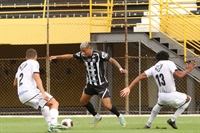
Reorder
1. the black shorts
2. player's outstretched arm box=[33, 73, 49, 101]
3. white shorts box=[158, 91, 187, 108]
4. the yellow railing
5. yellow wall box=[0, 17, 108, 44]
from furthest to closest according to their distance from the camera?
the yellow railing → yellow wall box=[0, 17, 108, 44] → the black shorts → white shorts box=[158, 91, 187, 108] → player's outstretched arm box=[33, 73, 49, 101]

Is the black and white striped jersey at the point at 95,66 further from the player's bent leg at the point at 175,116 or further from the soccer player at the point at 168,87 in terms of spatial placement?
the player's bent leg at the point at 175,116

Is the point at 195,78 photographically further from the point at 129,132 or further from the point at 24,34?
the point at 129,132

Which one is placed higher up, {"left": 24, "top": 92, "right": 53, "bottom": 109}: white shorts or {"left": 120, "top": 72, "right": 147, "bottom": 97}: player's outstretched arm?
{"left": 120, "top": 72, "right": 147, "bottom": 97}: player's outstretched arm

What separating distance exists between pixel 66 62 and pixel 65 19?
11.0 feet

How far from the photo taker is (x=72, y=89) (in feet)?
86.0

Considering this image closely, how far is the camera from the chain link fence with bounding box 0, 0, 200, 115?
2288cm

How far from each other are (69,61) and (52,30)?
3323mm

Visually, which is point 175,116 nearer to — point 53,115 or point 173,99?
point 173,99

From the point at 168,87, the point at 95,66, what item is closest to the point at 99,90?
the point at 95,66

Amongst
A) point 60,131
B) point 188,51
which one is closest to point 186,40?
point 188,51

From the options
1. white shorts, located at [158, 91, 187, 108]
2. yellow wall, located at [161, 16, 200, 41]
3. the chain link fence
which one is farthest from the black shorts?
yellow wall, located at [161, 16, 200, 41]

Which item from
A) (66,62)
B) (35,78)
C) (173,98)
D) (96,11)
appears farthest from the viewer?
(66,62)

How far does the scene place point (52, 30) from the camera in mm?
23078

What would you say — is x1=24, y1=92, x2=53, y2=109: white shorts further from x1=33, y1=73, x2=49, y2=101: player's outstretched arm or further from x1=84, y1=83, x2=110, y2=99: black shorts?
x1=84, y1=83, x2=110, y2=99: black shorts
